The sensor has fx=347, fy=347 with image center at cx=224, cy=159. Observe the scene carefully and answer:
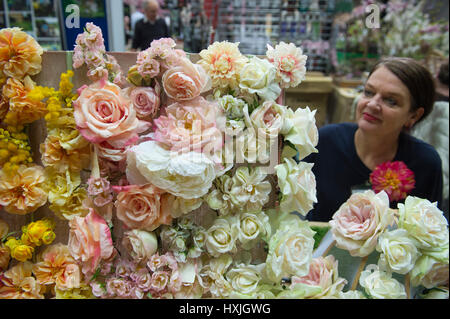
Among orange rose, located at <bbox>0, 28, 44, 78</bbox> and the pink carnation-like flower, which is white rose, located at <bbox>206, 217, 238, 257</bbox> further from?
the pink carnation-like flower

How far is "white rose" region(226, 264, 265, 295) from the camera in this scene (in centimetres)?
72

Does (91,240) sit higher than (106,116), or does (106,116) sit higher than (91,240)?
(106,116)

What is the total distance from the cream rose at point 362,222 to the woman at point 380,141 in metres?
0.50

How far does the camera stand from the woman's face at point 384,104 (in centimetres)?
123

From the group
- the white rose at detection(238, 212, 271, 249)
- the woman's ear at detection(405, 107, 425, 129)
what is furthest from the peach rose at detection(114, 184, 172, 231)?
the woman's ear at detection(405, 107, 425, 129)

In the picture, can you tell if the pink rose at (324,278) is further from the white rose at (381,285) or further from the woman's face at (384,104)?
the woman's face at (384,104)

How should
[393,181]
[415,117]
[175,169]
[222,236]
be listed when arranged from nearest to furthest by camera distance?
[175,169], [222,236], [393,181], [415,117]

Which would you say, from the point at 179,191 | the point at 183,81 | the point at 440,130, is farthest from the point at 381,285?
the point at 440,130

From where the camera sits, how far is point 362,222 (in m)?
0.75

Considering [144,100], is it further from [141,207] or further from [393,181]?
[393,181]

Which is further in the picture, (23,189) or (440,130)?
(440,130)

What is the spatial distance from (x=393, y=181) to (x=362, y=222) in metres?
0.55

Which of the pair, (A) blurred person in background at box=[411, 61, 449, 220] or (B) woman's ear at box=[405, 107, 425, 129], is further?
(A) blurred person in background at box=[411, 61, 449, 220]
